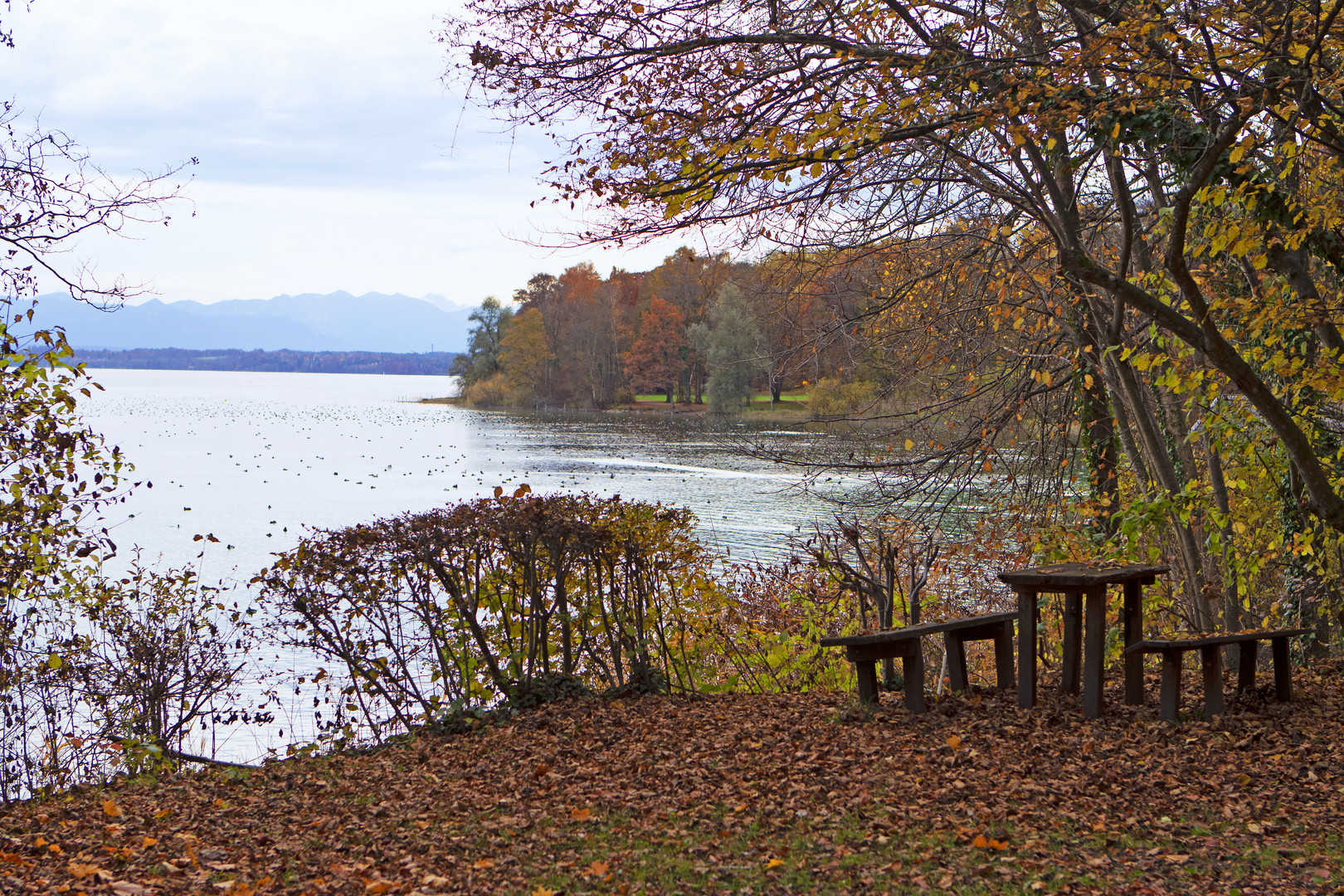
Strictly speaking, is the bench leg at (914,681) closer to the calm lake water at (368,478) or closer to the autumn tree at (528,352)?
the calm lake water at (368,478)

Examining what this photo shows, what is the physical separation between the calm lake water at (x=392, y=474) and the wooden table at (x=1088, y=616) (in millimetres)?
3970

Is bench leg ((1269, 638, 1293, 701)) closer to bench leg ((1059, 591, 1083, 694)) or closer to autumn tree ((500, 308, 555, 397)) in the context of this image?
bench leg ((1059, 591, 1083, 694))

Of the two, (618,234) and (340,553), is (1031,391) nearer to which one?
(618,234)

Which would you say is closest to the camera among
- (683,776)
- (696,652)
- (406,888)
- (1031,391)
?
(406,888)

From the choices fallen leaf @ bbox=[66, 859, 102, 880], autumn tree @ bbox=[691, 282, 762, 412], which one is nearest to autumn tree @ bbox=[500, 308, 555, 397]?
autumn tree @ bbox=[691, 282, 762, 412]

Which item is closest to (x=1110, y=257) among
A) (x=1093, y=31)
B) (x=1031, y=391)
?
(x=1031, y=391)

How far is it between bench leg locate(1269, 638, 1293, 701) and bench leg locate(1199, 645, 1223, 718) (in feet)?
1.89

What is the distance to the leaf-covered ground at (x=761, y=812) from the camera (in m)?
3.93

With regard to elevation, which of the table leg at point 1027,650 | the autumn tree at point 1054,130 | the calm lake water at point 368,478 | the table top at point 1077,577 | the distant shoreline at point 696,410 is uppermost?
the autumn tree at point 1054,130

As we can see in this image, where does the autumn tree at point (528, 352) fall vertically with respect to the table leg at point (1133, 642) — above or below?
above

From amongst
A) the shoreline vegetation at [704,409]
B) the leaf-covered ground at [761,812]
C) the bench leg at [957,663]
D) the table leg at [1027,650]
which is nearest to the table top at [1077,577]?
the table leg at [1027,650]

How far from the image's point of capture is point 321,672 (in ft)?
23.5

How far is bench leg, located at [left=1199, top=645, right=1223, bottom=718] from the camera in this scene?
602cm

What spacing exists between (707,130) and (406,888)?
4.37 metres
